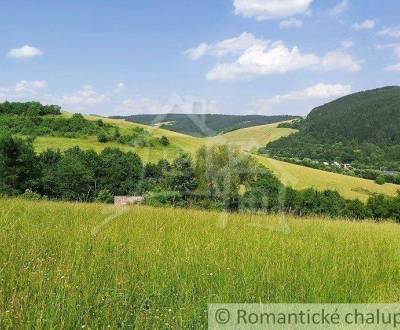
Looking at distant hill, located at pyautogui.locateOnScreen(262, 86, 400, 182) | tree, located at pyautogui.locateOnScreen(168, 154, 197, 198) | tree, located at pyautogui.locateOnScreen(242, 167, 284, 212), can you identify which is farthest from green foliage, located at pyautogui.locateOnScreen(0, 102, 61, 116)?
tree, located at pyautogui.locateOnScreen(242, 167, 284, 212)

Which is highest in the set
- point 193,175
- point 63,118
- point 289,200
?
point 63,118

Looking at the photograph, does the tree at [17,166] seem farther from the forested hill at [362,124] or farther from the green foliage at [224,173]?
the forested hill at [362,124]

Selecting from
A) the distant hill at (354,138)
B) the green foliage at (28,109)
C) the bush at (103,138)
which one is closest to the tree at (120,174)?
the bush at (103,138)

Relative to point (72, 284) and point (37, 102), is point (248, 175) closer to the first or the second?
point (72, 284)

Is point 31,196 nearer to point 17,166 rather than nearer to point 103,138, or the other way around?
point 17,166

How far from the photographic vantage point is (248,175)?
1328 inches

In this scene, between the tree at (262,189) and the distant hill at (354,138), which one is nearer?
the tree at (262,189)

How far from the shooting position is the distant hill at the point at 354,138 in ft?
389

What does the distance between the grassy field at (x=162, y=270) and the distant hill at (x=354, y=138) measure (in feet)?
284

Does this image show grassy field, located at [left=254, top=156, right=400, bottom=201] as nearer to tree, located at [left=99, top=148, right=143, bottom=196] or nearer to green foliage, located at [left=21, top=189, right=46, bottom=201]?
tree, located at [left=99, top=148, right=143, bottom=196]

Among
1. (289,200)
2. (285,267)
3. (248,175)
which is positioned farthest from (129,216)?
(289,200)

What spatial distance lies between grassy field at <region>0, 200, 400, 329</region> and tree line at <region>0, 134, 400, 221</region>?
20.0 m

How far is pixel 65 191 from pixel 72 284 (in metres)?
46.2

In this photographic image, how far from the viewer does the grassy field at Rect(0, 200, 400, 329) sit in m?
3.37
